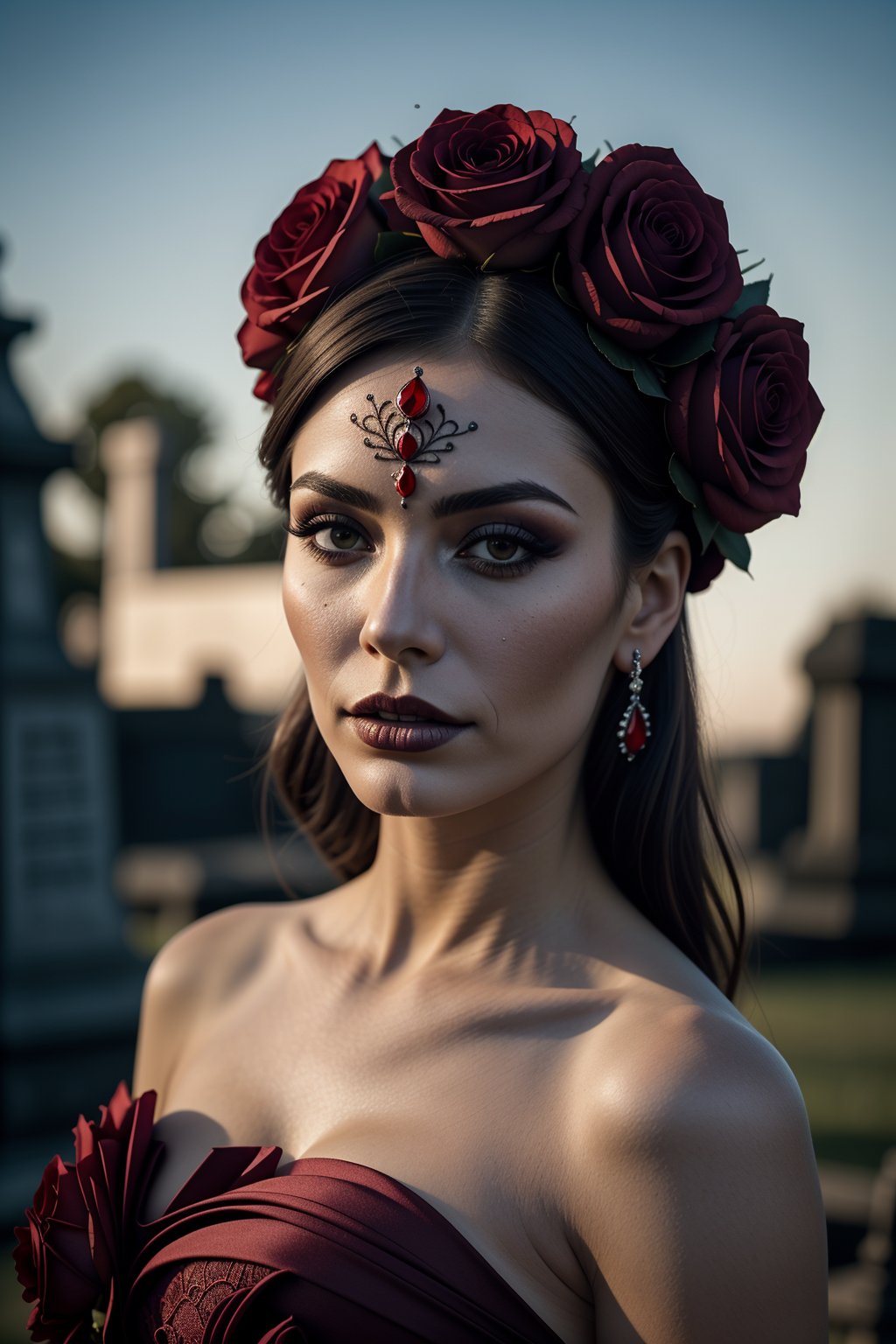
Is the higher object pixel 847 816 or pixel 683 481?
pixel 683 481

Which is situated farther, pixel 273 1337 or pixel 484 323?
pixel 484 323

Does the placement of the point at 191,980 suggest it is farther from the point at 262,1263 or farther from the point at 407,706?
the point at 407,706

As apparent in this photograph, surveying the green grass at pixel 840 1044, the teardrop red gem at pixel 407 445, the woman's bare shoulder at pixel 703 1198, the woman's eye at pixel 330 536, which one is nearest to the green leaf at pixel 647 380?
the teardrop red gem at pixel 407 445

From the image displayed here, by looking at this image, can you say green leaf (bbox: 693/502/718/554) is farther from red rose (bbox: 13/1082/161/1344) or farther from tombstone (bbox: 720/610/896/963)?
tombstone (bbox: 720/610/896/963)

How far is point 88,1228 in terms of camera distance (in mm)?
2041

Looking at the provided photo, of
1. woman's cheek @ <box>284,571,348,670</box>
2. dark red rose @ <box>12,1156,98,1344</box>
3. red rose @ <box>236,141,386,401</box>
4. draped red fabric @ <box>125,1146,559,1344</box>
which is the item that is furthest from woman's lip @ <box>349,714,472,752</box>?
dark red rose @ <box>12,1156,98,1344</box>

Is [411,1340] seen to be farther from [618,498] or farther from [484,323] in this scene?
[484,323]

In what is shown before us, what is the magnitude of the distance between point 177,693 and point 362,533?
22.0 metres

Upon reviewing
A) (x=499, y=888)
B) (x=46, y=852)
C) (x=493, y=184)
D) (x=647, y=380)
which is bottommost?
(x=46, y=852)

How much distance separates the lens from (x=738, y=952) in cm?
214

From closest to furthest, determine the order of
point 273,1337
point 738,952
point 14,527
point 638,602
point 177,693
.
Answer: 1. point 273,1337
2. point 638,602
3. point 738,952
4. point 14,527
5. point 177,693

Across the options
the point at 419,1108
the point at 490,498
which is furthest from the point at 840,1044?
the point at 490,498

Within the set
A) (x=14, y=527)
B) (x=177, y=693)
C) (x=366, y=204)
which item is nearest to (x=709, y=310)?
(x=366, y=204)

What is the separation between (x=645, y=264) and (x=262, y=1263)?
1.49 metres
